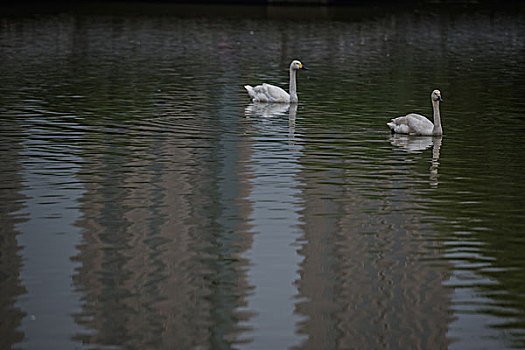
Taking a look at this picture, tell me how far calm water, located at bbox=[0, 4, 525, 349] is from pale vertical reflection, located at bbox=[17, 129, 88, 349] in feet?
0.11

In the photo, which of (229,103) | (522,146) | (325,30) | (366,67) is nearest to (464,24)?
(325,30)

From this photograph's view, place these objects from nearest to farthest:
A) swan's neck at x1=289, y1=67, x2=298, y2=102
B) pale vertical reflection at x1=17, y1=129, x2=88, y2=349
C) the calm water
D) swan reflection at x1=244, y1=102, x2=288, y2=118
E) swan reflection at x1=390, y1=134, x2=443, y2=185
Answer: pale vertical reflection at x1=17, y1=129, x2=88, y2=349, the calm water, swan reflection at x1=390, y1=134, x2=443, y2=185, swan reflection at x1=244, y1=102, x2=288, y2=118, swan's neck at x1=289, y1=67, x2=298, y2=102

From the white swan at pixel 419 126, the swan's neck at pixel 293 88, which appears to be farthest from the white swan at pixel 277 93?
the white swan at pixel 419 126

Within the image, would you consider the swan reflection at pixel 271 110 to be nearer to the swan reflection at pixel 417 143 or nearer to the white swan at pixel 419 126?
the white swan at pixel 419 126

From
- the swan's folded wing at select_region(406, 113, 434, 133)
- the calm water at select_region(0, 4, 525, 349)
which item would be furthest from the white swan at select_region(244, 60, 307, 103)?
the swan's folded wing at select_region(406, 113, 434, 133)

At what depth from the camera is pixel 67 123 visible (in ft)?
75.4

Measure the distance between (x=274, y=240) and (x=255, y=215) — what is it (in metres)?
1.40

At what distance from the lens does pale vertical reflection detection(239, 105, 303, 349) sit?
9.89 m

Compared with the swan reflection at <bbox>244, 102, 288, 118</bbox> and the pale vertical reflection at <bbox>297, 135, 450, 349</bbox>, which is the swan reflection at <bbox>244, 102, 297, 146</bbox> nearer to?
the swan reflection at <bbox>244, 102, 288, 118</bbox>

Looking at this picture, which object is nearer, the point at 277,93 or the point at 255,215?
the point at 255,215

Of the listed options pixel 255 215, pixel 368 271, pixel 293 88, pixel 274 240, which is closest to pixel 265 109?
pixel 293 88

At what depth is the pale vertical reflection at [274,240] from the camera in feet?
32.4

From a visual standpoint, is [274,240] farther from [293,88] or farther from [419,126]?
[293,88]

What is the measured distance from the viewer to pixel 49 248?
1266cm
